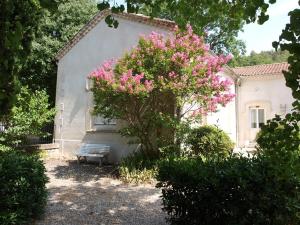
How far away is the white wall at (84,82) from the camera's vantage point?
46.6 feet

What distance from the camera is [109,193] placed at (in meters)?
9.02

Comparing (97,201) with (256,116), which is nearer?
(97,201)

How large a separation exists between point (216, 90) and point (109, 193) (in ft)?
15.8

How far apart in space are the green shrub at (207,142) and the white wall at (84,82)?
3.31m

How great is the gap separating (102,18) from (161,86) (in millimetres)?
6209

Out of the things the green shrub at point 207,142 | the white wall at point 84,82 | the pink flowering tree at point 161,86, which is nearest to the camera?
the pink flowering tree at point 161,86

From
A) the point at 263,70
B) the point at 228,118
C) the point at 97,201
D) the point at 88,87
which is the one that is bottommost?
the point at 97,201

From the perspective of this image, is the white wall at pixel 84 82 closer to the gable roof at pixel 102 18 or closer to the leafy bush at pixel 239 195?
the gable roof at pixel 102 18

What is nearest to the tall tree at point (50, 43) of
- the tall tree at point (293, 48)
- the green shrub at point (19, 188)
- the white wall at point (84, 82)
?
the white wall at point (84, 82)

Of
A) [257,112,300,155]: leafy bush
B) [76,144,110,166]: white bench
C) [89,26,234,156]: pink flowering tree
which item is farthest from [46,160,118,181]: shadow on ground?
[257,112,300,155]: leafy bush

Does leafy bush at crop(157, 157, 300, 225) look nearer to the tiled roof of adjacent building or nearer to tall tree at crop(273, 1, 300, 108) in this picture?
tall tree at crop(273, 1, 300, 108)

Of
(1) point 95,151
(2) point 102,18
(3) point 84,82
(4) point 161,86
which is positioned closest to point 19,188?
(4) point 161,86

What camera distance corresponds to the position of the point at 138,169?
11.1 m

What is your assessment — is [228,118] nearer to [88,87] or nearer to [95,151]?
[88,87]
